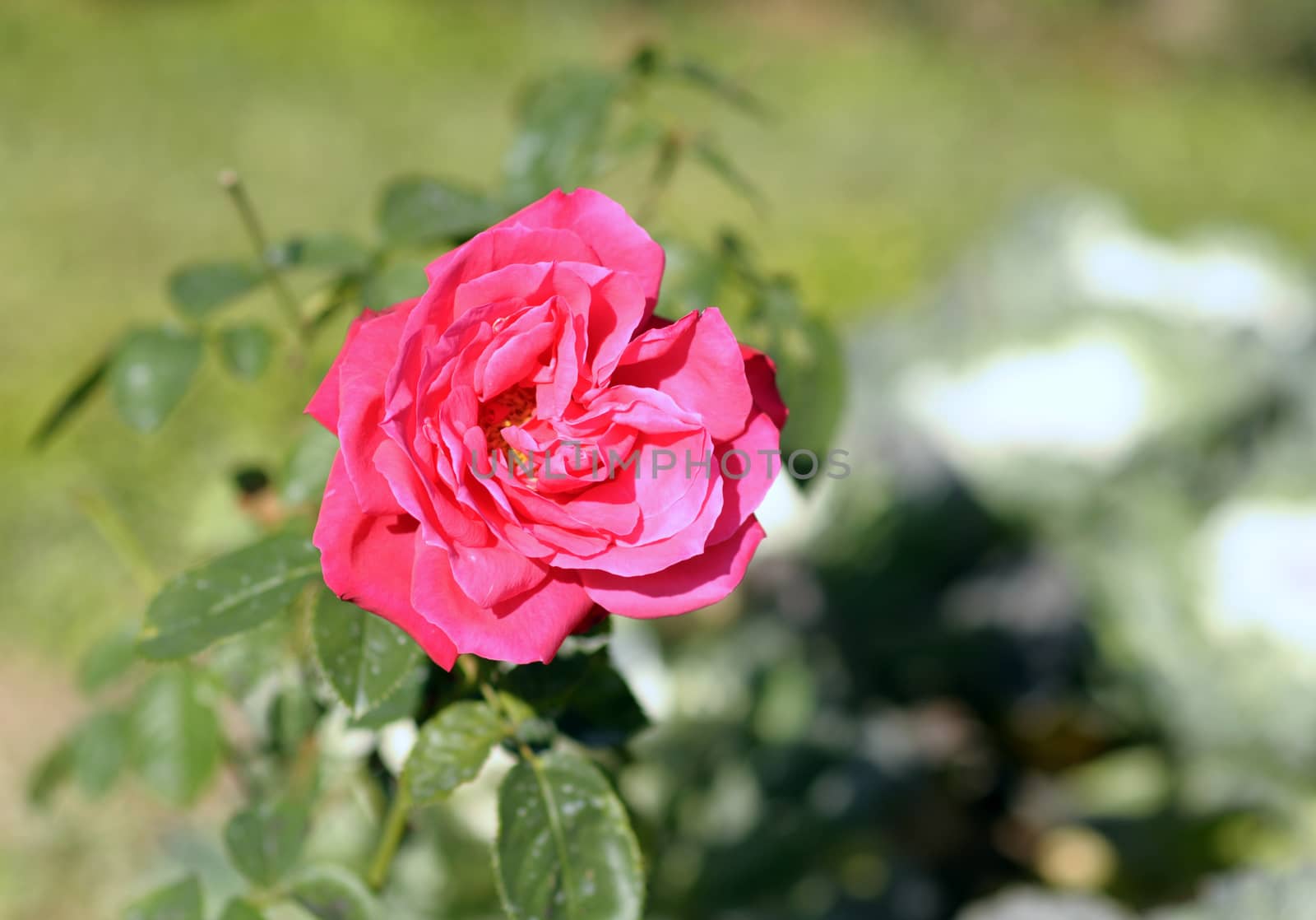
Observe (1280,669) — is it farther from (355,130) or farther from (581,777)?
(355,130)

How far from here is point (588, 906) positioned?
613mm

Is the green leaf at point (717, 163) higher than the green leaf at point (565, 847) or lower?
higher

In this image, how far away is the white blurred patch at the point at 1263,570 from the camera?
1.80 meters

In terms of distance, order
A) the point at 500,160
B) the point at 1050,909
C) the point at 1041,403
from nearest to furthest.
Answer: the point at 1050,909 < the point at 1041,403 < the point at 500,160

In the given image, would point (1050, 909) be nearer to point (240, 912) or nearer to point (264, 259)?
point (240, 912)

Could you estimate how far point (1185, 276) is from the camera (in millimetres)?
2434

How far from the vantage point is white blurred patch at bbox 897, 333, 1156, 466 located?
199cm

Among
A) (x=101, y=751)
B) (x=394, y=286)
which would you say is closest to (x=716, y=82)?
(x=394, y=286)

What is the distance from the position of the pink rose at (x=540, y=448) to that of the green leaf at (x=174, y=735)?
0.39 m

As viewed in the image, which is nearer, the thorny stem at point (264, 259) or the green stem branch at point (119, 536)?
the thorny stem at point (264, 259)

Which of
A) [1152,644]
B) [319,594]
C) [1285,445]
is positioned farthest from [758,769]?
[1285,445]

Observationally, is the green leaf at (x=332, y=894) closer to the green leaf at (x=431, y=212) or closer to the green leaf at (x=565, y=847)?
the green leaf at (x=565, y=847)

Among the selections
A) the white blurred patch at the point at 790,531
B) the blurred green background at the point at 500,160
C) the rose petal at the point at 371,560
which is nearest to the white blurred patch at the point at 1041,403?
the blurred green background at the point at 500,160

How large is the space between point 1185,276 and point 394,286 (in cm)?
214
